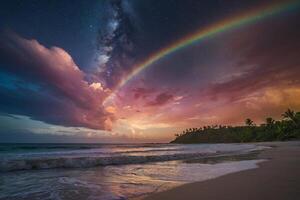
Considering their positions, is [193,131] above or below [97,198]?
above

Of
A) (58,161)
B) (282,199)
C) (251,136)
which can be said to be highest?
(251,136)

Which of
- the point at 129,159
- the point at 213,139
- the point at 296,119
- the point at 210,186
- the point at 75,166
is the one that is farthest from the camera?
the point at 213,139

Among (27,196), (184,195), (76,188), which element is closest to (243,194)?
(184,195)

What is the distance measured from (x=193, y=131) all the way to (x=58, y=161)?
15956 cm

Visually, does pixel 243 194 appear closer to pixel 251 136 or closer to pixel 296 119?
pixel 296 119

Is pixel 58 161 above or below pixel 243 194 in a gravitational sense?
above

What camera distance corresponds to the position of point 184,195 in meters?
6.24

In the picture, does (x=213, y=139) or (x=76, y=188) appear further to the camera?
(x=213, y=139)

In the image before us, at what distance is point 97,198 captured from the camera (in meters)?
6.33

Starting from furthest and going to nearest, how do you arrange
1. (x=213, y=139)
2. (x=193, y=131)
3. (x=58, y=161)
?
(x=193, y=131) → (x=213, y=139) → (x=58, y=161)

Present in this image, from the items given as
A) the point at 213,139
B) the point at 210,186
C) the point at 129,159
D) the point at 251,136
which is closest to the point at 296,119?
the point at 251,136

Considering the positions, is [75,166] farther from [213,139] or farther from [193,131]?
[193,131]

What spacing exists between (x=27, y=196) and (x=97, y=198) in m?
1.98

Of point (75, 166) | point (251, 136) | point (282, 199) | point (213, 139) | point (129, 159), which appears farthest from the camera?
point (213, 139)
